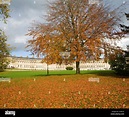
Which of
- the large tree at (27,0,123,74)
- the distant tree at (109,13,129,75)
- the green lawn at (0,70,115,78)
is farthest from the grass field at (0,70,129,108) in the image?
the large tree at (27,0,123,74)

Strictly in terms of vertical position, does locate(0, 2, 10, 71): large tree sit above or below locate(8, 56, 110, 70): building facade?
above

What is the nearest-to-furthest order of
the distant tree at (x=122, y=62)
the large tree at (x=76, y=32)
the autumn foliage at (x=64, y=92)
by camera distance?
the autumn foliage at (x=64, y=92) < the distant tree at (x=122, y=62) < the large tree at (x=76, y=32)

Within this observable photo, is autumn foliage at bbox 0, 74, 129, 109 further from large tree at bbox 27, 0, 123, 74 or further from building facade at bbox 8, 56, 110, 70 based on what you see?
large tree at bbox 27, 0, 123, 74

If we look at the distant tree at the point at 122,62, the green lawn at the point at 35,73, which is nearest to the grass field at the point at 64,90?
the green lawn at the point at 35,73

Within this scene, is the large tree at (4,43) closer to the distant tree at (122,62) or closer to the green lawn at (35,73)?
the green lawn at (35,73)

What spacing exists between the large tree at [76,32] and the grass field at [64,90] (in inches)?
16.6

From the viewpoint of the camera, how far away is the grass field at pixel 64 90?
14.1 feet

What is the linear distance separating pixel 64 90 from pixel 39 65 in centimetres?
92

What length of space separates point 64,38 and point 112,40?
3.99 feet

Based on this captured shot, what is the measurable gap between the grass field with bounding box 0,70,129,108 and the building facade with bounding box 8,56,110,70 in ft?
0.50

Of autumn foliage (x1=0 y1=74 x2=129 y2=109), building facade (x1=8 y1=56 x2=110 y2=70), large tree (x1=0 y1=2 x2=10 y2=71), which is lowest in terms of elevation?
autumn foliage (x1=0 y1=74 x2=129 y2=109)

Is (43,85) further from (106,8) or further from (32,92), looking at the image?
(106,8)

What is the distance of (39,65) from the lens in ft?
16.1

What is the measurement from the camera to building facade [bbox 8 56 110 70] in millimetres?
4547
